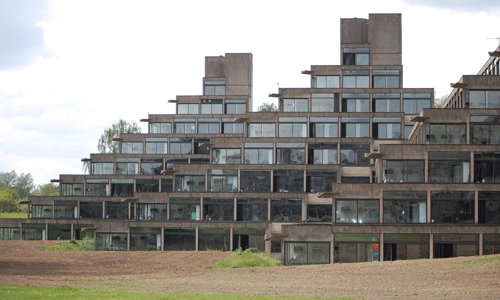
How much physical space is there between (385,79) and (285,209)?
20.2 meters

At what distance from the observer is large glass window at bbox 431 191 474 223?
2279 inches

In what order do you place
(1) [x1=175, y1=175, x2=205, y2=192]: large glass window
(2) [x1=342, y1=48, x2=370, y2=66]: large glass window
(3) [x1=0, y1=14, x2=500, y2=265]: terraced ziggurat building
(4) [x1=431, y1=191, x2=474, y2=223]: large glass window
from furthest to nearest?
(2) [x1=342, y1=48, x2=370, y2=66]: large glass window
(1) [x1=175, y1=175, x2=205, y2=192]: large glass window
(4) [x1=431, y1=191, x2=474, y2=223]: large glass window
(3) [x1=0, y1=14, x2=500, y2=265]: terraced ziggurat building

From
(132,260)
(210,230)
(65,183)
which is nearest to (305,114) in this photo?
(210,230)

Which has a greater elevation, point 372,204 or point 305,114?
point 305,114

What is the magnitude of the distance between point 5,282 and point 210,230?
120 ft

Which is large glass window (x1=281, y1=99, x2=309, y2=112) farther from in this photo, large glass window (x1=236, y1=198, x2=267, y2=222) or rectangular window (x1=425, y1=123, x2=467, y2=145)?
rectangular window (x1=425, y1=123, x2=467, y2=145)

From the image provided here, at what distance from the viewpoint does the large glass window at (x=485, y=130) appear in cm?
Result: 6031

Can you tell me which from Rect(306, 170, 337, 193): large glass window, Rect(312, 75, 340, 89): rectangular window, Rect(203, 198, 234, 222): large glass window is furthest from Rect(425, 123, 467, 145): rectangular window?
Rect(203, 198, 234, 222): large glass window

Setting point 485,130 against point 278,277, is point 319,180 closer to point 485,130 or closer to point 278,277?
point 485,130

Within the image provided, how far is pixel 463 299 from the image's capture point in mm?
29859

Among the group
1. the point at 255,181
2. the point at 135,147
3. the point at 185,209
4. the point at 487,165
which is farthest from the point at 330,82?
the point at 135,147

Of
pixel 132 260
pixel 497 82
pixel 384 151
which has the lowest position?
pixel 132 260

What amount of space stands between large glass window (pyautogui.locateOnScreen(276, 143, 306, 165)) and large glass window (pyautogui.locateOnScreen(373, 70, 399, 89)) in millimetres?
12940

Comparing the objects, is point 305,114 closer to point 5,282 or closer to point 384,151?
point 384,151
